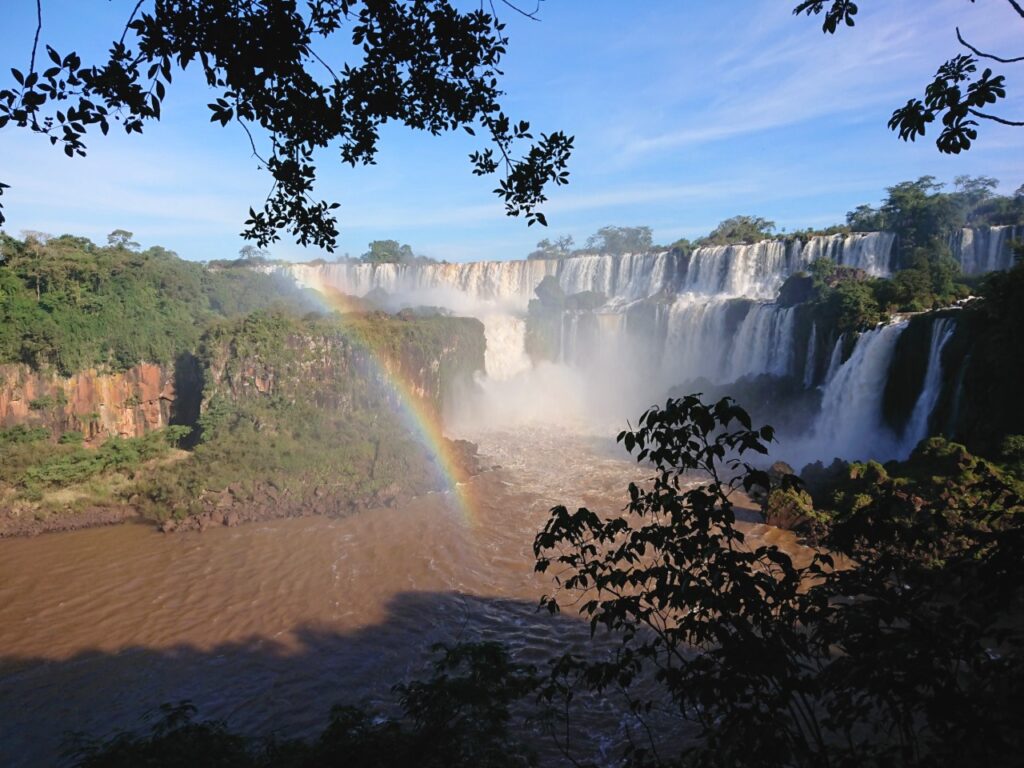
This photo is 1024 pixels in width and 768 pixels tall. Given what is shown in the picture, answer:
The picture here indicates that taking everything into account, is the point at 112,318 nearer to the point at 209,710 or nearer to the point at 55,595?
the point at 55,595

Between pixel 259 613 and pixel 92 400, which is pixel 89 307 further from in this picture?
pixel 259 613

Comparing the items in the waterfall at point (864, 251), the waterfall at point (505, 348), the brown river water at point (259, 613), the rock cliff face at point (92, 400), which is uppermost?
the waterfall at point (864, 251)

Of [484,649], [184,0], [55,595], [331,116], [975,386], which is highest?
[184,0]

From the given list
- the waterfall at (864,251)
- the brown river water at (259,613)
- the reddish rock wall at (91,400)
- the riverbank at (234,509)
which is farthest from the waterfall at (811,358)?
the reddish rock wall at (91,400)

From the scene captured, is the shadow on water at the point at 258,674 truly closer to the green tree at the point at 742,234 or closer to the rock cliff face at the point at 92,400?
the rock cliff face at the point at 92,400

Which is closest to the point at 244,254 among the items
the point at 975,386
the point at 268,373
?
the point at 268,373

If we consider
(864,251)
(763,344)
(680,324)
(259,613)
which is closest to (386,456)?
(259,613)

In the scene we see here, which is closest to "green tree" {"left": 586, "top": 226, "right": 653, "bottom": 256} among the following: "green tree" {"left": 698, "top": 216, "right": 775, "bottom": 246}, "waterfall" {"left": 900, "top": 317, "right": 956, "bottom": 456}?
"green tree" {"left": 698, "top": 216, "right": 775, "bottom": 246}
